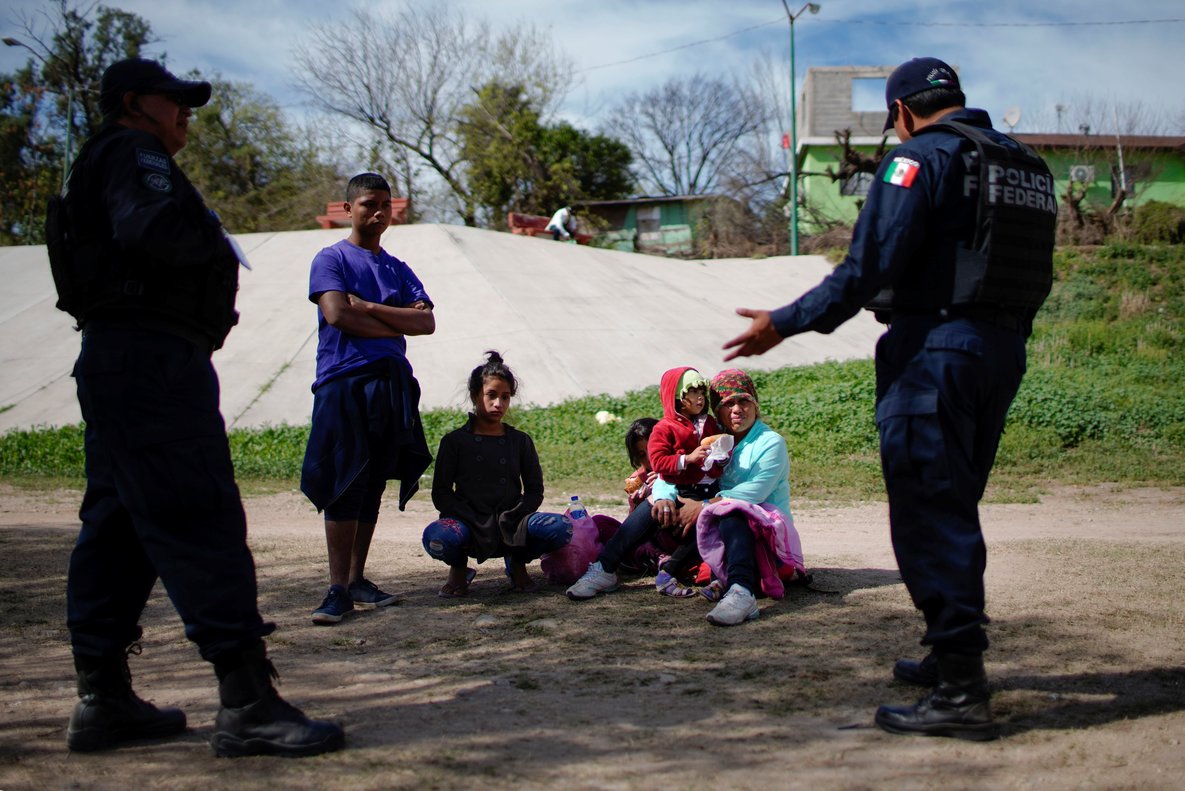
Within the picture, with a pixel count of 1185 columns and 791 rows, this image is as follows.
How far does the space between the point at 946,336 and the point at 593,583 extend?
8.25ft

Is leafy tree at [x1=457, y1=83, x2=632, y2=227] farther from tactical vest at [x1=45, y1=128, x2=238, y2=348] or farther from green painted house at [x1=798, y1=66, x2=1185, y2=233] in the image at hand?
tactical vest at [x1=45, y1=128, x2=238, y2=348]

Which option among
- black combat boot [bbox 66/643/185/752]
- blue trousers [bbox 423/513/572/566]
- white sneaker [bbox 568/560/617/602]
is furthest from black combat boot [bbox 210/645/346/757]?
white sneaker [bbox 568/560/617/602]

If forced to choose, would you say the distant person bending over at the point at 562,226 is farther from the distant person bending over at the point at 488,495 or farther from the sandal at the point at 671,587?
the sandal at the point at 671,587

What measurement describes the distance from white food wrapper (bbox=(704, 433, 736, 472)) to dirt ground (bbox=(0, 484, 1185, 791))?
676 mm

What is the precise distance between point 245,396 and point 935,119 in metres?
12.4

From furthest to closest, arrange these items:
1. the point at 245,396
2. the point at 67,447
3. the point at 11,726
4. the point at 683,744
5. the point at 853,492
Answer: the point at 245,396
the point at 67,447
the point at 853,492
the point at 11,726
the point at 683,744

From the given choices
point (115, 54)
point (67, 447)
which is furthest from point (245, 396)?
point (115, 54)

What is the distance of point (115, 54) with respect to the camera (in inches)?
1646

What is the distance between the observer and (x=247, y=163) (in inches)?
1548

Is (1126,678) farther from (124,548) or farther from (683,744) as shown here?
(124,548)

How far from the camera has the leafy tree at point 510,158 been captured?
33.8 m

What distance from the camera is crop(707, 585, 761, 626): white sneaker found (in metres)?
4.52

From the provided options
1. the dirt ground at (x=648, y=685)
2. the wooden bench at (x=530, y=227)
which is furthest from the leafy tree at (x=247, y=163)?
the dirt ground at (x=648, y=685)

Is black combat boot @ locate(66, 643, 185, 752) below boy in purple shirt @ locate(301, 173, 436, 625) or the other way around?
below
